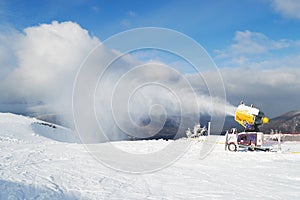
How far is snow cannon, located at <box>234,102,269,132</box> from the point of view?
20.0 m

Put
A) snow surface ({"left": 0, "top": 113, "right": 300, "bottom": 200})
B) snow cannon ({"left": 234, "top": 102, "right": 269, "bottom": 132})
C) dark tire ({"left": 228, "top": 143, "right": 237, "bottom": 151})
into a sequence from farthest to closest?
dark tire ({"left": 228, "top": 143, "right": 237, "bottom": 151}) < snow cannon ({"left": 234, "top": 102, "right": 269, "bottom": 132}) < snow surface ({"left": 0, "top": 113, "right": 300, "bottom": 200})

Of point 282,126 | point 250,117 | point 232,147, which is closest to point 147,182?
point 232,147

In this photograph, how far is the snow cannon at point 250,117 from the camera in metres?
20.0

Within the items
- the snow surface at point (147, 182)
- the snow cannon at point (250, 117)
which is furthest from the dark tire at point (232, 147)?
the snow surface at point (147, 182)

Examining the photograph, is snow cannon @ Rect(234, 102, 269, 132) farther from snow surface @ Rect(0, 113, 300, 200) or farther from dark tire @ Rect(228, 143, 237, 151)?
snow surface @ Rect(0, 113, 300, 200)

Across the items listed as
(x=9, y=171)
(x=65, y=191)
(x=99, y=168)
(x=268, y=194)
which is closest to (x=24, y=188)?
(x=65, y=191)

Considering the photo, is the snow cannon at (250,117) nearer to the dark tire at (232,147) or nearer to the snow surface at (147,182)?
the dark tire at (232,147)

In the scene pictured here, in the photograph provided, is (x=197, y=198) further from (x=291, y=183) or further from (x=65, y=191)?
(x=291, y=183)

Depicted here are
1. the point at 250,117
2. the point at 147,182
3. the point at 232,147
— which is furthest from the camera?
the point at 232,147

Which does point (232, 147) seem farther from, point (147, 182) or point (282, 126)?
point (282, 126)

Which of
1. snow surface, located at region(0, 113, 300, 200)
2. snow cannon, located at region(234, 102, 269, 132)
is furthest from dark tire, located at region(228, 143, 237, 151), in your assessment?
snow surface, located at region(0, 113, 300, 200)

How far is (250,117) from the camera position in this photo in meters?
20.1

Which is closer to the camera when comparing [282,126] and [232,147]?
[232,147]

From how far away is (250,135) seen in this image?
2022cm
